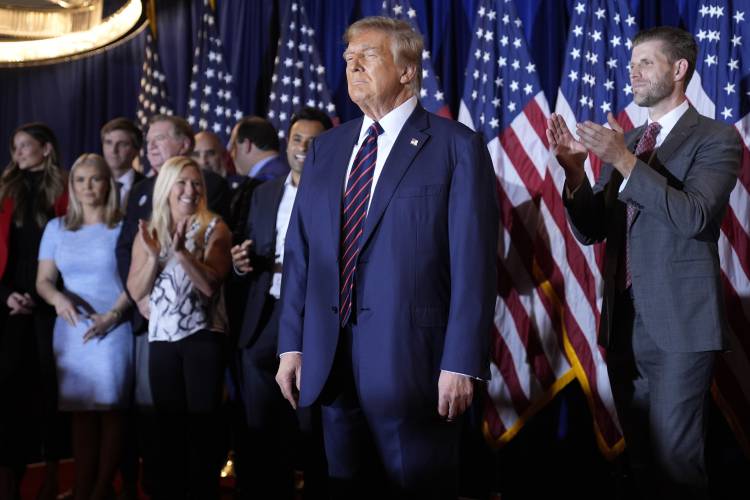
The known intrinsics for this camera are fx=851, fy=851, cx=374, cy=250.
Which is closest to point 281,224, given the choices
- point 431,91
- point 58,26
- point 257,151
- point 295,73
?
point 257,151

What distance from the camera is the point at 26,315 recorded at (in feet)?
14.1

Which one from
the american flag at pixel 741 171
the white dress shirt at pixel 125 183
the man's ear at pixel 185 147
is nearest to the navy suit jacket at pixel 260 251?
the man's ear at pixel 185 147

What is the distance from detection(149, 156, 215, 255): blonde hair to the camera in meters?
3.80

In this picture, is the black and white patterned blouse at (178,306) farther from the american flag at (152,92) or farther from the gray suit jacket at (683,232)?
the american flag at (152,92)

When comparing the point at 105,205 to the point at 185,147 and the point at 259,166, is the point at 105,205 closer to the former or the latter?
the point at 185,147

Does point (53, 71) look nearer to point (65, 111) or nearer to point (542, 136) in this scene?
point (65, 111)

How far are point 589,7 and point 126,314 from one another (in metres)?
2.75

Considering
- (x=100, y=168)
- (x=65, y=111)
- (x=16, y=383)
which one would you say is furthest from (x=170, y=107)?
(x=16, y=383)

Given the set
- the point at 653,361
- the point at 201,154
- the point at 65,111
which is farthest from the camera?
the point at 65,111

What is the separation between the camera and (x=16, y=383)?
14.0ft

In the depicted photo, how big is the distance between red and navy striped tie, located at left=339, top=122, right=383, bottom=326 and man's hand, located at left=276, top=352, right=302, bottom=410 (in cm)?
22

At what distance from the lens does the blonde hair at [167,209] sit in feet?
12.5

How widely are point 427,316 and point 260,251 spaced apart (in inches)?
70.0

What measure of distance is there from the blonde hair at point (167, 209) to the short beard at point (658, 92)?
194 cm
